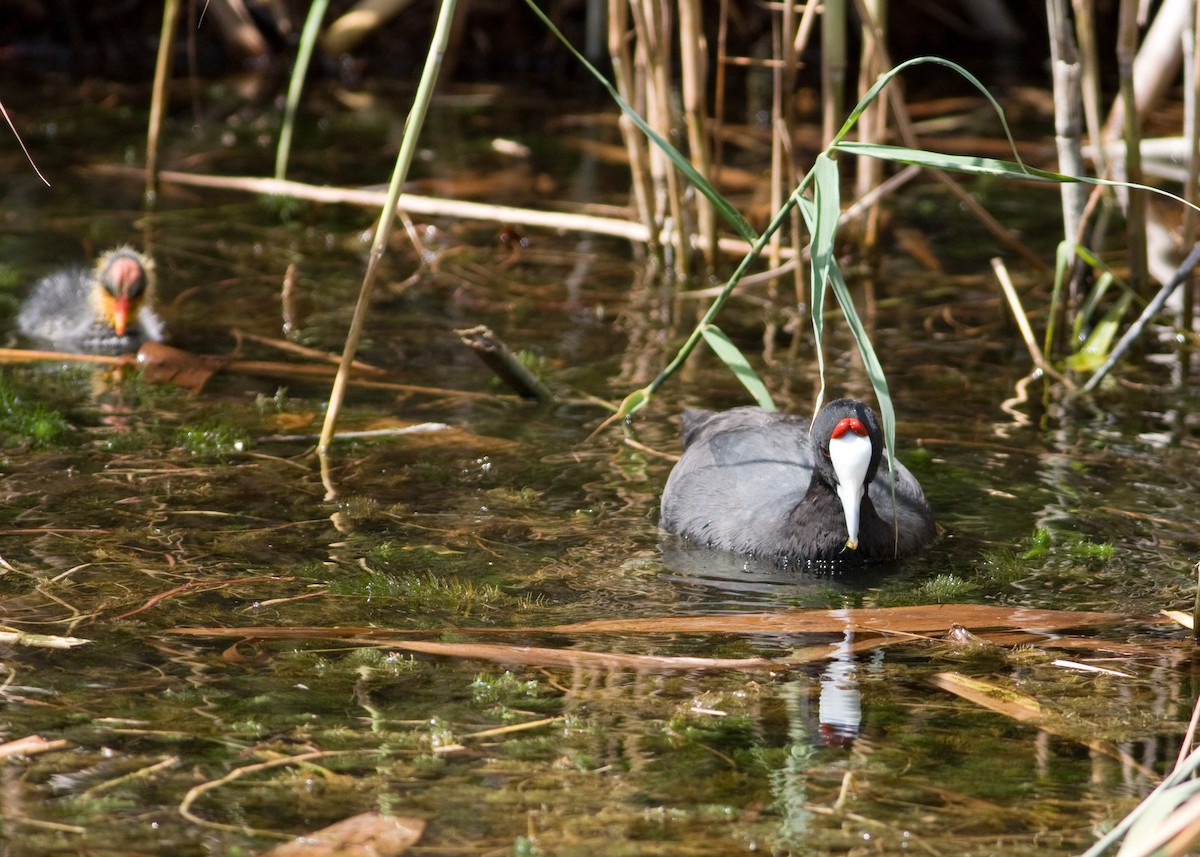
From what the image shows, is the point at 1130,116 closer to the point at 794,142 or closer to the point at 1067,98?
the point at 1067,98

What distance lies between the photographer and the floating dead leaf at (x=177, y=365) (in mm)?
5422

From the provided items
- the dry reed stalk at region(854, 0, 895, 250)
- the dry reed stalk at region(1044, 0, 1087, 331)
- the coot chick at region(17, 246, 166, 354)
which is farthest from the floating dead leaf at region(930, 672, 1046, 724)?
the coot chick at region(17, 246, 166, 354)

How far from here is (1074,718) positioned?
311cm

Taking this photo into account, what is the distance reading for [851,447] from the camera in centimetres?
384

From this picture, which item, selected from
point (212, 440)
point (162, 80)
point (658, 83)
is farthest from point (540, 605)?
point (162, 80)

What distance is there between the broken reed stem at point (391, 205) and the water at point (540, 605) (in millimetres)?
185

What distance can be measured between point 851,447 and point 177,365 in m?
2.73

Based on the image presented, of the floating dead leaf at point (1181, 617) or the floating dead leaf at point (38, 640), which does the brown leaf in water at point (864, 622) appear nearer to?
the floating dead leaf at point (1181, 617)

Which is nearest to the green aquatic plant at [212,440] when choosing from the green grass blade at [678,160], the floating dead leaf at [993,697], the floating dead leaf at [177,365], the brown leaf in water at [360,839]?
the floating dead leaf at [177,365]

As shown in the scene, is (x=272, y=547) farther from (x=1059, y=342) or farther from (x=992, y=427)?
(x=1059, y=342)

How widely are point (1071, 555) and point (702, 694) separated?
4.24 ft

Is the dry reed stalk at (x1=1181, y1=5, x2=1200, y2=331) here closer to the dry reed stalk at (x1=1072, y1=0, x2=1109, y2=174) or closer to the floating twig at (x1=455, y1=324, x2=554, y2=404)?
the dry reed stalk at (x1=1072, y1=0, x2=1109, y2=174)

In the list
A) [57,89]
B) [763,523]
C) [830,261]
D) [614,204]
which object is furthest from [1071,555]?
[57,89]

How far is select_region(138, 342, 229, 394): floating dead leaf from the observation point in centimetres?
542
